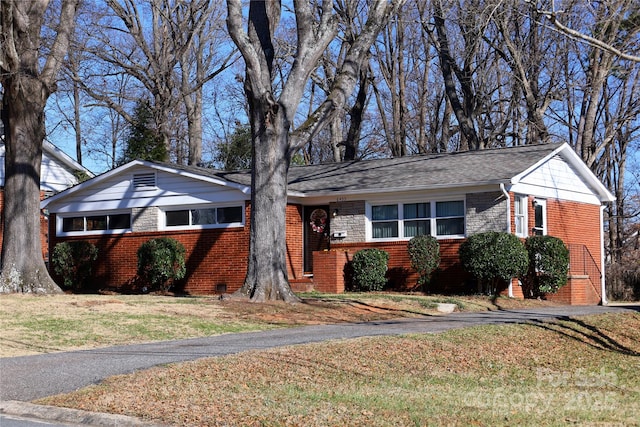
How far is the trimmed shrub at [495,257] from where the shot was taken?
921 inches

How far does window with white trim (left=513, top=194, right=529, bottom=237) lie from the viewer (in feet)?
84.5

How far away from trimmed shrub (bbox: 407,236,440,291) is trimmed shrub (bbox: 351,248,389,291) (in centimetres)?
105

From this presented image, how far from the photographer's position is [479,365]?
1324 cm

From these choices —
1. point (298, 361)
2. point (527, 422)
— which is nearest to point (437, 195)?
point (298, 361)

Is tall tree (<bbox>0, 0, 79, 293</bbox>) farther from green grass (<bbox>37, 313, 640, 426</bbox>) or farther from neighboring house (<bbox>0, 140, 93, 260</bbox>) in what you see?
green grass (<bbox>37, 313, 640, 426</bbox>)

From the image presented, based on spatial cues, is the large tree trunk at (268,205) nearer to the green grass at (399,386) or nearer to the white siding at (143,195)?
the green grass at (399,386)

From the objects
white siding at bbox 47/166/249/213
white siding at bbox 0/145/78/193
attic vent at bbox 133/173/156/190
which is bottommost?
white siding at bbox 47/166/249/213

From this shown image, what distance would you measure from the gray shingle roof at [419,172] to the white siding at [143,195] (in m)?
0.69

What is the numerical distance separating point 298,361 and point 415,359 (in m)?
1.95

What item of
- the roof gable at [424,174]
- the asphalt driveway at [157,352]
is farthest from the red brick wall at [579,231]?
the asphalt driveway at [157,352]

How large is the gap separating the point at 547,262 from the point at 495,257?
191 cm

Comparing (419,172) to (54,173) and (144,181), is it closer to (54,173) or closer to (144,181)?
(144,181)

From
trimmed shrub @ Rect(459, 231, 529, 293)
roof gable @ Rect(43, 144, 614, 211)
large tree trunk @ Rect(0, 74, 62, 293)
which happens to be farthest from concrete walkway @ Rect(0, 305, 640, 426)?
large tree trunk @ Rect(0, 74, 62, 293)

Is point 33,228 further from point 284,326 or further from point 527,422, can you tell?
point 527,422
